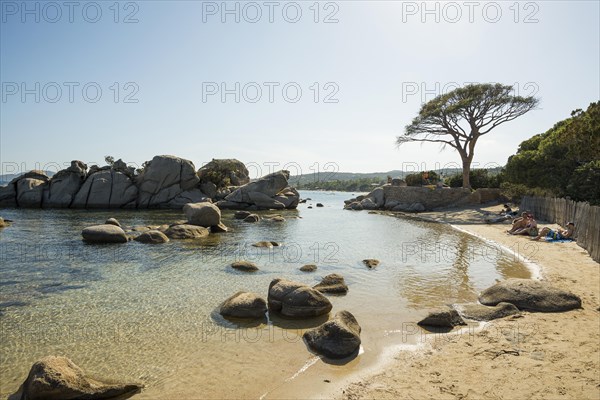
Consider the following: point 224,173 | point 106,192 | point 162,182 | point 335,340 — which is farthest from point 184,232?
point 224,173

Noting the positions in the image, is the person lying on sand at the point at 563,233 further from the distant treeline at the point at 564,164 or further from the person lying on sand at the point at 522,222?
the distant treeline at the point at 564,164

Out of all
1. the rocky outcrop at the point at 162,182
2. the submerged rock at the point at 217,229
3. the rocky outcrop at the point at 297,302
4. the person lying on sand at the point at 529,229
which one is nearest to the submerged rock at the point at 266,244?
the submerged rock at the point at 217,229

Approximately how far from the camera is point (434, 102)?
47812 millimetres

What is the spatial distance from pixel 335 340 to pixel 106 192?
160ft

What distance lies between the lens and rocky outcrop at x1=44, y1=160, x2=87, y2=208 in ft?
153

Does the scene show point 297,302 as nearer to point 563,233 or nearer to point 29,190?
point 563,233

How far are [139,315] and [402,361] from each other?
6899mm

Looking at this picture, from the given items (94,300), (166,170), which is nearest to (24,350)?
(94,300)

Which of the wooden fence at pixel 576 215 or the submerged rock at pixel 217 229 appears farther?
the submerged rock at pixel 217 229

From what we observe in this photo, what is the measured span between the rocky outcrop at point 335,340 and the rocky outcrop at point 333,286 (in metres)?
3.81

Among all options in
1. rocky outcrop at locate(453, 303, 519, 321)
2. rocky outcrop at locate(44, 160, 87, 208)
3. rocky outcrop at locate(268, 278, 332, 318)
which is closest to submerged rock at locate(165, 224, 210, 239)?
rocky outcrop at locate(268, 278, 332, 318)

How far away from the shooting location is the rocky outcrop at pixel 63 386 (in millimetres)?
5684

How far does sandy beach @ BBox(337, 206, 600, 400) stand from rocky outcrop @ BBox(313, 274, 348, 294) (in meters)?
4.08

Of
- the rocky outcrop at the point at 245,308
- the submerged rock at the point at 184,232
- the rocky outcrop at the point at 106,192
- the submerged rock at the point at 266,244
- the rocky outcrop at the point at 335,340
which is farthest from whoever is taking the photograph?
the rocky outcrop at the point at 106,192
